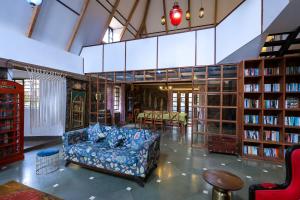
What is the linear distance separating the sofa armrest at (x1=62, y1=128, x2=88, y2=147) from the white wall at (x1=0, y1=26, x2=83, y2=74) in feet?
8.71

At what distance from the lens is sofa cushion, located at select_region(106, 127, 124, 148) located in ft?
11.9

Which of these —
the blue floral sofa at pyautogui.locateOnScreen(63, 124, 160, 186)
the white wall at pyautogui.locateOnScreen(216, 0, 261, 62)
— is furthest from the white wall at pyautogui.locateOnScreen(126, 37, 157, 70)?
the blue floral sofa at pyautogui.locateOnScreen(63, 124, 160, 186)

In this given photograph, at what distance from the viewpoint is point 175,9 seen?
311cm

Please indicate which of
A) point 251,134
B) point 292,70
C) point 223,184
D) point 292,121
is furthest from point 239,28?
point 223,184

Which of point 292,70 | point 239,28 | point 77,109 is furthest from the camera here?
point 77,109

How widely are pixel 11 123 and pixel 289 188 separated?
5.25 m

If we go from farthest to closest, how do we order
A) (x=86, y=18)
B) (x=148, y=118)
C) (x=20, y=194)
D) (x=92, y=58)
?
(x=148, y=118) → (x=92, y=58) → (x=86, y=18) → (x=20, y=194)

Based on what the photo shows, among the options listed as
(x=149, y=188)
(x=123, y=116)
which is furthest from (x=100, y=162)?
(x=123, y=116)

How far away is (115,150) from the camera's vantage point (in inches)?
128

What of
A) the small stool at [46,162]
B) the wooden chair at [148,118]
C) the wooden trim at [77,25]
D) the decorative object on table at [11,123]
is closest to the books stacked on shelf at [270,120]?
the wooden chair at [148,118]

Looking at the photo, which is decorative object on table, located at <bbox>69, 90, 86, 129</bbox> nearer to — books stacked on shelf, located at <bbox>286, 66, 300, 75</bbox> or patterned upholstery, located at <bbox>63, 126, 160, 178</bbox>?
patterned upholstery, located at <bbox>63, 126, 160, 178</bbox>

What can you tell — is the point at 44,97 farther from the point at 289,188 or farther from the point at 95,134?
the point at 289,188

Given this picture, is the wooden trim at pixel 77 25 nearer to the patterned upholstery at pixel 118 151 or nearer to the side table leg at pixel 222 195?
the patterned upholstery at pixel 118 151

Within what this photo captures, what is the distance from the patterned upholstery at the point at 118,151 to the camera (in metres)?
2.78
